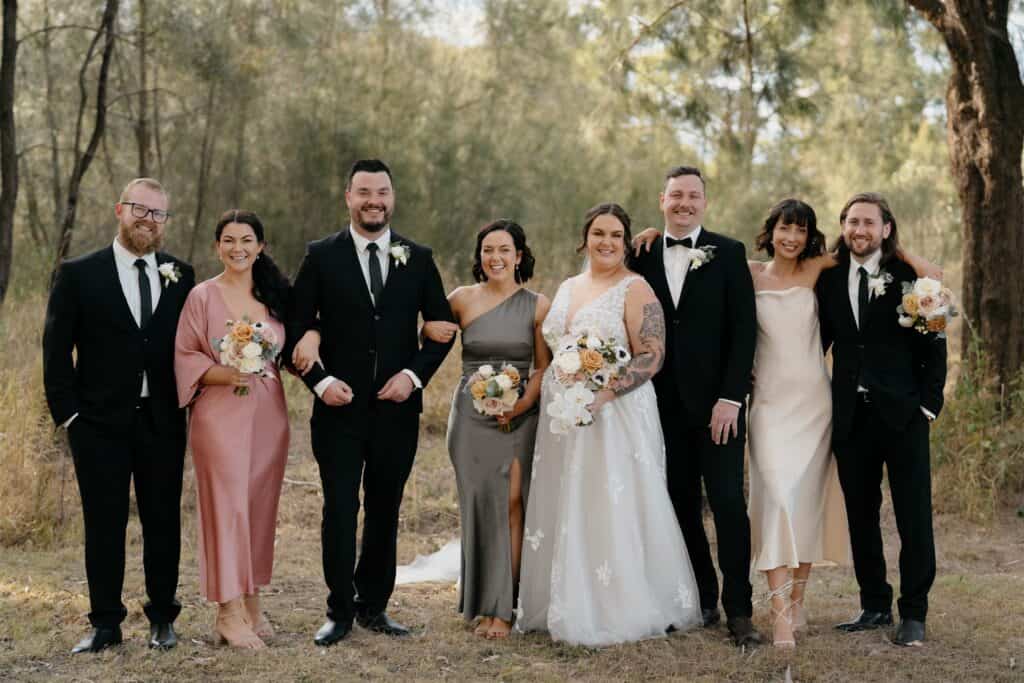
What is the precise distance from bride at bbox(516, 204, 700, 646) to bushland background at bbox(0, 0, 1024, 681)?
185 millimetres

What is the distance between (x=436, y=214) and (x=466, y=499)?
10.3m

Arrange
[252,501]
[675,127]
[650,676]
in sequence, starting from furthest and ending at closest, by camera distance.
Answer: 1. [675,127]
2. [252,501]
3. [650,676]

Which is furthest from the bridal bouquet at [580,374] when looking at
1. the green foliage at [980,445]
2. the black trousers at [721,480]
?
the green foliage at [980,445]

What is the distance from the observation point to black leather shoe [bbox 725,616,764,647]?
5.42m

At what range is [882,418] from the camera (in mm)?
5453

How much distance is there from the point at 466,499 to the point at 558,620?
29.3 inches

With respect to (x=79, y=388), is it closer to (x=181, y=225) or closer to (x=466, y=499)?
(x=466, y=499)

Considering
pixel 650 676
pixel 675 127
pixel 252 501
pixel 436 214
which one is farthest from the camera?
pixel 675 127

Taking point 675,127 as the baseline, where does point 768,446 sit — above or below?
below

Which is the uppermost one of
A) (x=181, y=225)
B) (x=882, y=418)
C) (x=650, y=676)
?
(x=181, y=225)

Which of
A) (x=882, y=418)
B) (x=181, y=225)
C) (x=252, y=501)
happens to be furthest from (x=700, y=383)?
(x=181, y=225)

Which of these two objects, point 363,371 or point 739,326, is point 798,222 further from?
point 363,371

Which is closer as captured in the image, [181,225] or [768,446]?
[768,446]

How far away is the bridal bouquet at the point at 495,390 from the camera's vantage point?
17.7 feet
